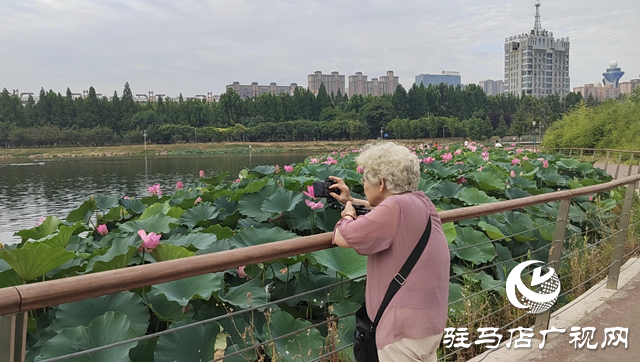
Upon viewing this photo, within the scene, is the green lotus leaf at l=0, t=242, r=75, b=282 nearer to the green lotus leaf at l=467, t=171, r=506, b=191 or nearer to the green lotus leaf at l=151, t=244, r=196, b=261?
the green lotus leaf at l=151, t=244, r=196, b=261

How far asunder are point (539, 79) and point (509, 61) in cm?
1057

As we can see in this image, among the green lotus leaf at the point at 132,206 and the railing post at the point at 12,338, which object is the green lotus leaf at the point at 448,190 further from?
the railing post at the point at 12,338

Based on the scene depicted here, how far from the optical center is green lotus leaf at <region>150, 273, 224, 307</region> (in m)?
1.93

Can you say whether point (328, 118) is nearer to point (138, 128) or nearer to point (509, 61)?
point (138, 128)

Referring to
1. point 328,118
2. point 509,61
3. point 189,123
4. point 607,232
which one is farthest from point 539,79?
point 607,232

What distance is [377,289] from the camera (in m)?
1.42

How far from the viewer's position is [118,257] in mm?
2072

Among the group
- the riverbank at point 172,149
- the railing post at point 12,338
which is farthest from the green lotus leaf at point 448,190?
the riverbank at point 172,149

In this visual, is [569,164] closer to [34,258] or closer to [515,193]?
[515,193]

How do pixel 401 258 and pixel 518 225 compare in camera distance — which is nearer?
pixel 401 258

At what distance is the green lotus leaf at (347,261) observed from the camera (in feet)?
7.13

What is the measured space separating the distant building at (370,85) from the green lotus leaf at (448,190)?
169 metres

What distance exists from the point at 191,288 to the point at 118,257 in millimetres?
344

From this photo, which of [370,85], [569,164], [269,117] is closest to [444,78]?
[370,85]
